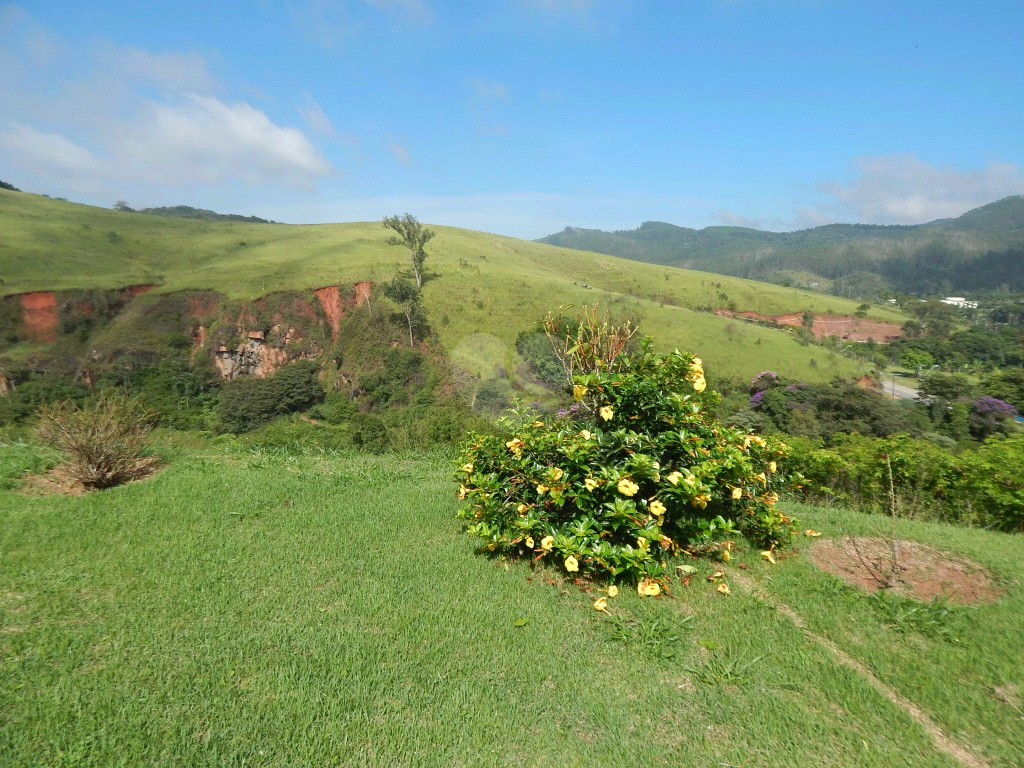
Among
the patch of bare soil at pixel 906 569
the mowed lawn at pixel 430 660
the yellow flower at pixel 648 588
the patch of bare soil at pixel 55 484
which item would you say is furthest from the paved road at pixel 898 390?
the patch of bare soil at pixel 55 484

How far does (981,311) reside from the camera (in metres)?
109

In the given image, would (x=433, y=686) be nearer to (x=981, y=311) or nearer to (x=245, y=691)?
(x=245, y=691)

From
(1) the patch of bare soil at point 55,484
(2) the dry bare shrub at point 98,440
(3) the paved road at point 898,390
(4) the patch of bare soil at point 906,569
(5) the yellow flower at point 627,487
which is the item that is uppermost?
(5) the yellow flower at point 627,487

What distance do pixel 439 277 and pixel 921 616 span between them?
5705 cm

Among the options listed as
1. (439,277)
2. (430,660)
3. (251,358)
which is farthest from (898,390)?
(251,358)

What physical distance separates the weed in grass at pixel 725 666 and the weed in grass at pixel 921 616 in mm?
1097

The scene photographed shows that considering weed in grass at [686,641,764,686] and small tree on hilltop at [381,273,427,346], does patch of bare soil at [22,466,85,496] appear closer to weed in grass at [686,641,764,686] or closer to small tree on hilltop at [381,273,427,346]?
weed in grass at [686,641,764,686]

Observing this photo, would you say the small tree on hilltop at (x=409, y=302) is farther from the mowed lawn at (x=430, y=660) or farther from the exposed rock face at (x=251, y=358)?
the mowed lawn at (x=430, y=660)

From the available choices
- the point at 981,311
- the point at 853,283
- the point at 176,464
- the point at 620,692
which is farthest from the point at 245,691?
the point at 853,283

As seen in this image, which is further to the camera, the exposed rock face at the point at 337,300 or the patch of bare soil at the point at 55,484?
the exposed rock face at the point at 337,300

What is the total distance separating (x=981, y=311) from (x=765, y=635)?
5766 inches

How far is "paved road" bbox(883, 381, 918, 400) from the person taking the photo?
4600cm

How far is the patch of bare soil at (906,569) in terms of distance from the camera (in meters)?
3.77

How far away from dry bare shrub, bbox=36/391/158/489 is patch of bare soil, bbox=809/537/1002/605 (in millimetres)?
6997
